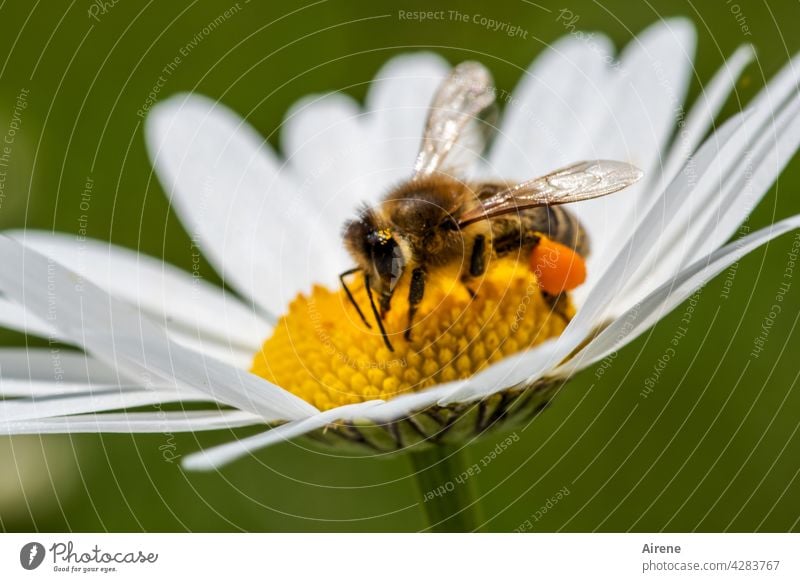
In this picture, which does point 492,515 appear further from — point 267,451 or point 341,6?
point 341,6

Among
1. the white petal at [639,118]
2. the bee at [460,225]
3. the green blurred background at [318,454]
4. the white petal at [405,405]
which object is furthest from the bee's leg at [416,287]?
the green blurred background at [318,454]

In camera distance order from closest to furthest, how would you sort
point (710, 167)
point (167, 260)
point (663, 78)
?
point (710, 167) → point (663, 78) → point (167, 260)

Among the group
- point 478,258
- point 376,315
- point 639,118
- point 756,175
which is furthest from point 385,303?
point 639,118

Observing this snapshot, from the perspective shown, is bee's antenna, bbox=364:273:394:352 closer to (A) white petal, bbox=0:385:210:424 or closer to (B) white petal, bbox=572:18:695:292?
(A) white petal, bbox=0:385:210:424

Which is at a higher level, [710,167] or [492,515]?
[710,167]

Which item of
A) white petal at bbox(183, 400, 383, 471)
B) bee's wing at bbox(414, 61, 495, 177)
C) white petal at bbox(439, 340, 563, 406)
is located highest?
bee's wing at bbox(414, 61, 495, 177)

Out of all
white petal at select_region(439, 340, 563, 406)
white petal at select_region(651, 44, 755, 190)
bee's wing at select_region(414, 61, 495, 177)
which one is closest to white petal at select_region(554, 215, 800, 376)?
white petal at select_region(439, 340, 563, 406)
